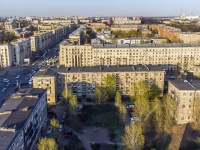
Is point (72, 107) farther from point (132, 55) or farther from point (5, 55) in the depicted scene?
point (5, 55)

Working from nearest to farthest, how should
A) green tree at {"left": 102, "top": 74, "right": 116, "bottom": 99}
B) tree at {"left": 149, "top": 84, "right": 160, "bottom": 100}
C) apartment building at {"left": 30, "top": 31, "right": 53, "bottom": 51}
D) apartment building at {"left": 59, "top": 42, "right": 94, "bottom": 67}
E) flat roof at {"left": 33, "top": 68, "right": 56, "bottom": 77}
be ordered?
flat roof at {"left": 33, "top": 68, "right": 56, "bottom": 77}
tree at {"left": 149, "top": 84, "right": 160, "bottom": 100}
green tree at {"left": 102, "top": 74, "right": 116, "bottom": 99}
apartment building at {"left": 59, "top": 42, "right": 94, "bottom": 67}
apartment building at {"left": 30, "top": 31, "right": 53, "bottom": 51}

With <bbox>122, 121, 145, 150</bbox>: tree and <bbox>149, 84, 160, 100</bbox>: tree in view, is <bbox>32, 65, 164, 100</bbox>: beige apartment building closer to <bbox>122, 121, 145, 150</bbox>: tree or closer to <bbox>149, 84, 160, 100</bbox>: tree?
<bbox>149, 84, 160, 100</bbox>: tree

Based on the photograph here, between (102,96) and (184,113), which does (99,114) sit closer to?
(102,96)

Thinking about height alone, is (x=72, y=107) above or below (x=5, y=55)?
below

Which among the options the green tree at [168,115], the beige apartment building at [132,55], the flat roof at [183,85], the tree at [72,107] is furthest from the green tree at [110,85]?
the beige apartment building at [132,55]

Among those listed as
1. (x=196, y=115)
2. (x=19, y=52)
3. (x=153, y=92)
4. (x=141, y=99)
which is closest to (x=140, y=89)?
(x=153, y=92)

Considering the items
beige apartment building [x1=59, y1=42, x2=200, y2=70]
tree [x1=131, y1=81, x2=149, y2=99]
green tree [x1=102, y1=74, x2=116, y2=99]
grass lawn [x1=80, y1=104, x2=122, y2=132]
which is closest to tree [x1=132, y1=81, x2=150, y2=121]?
tree [x1=131, y1=81, x2=149, y2=99]
